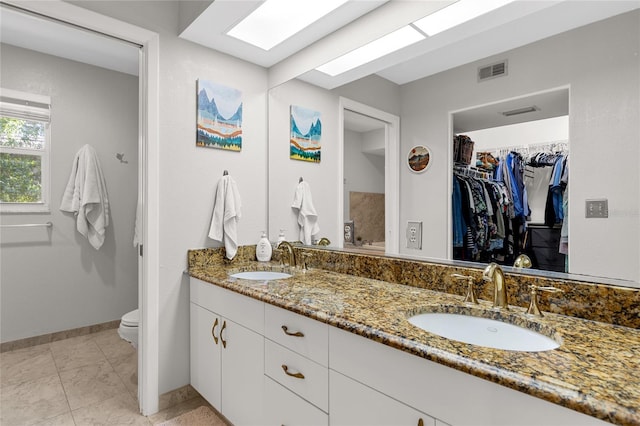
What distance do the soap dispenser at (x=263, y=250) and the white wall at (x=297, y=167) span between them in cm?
11

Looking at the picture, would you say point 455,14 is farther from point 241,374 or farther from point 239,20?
point 241,374

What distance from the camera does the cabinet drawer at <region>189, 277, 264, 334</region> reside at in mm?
1491

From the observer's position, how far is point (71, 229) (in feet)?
10.1

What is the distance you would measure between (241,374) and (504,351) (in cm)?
Result: 120

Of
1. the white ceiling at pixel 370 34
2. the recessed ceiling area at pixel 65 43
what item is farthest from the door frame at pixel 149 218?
the recessed ceiling area at pixel 65 43

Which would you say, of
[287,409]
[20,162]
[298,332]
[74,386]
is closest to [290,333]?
[298,332]

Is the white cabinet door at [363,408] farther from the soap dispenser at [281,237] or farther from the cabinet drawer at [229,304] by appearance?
the soap dispenser at [281,237]

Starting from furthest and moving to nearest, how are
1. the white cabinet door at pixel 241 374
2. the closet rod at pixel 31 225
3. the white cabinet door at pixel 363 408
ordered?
the closet rod at pixel 31 225 < the white cabinet door at pixel 241 374 < the white cabinet door at pixel 363 408

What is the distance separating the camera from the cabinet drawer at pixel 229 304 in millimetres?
1491

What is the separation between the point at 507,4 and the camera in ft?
4.33

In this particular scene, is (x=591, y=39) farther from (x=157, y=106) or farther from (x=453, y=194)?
(x=157, y=106)

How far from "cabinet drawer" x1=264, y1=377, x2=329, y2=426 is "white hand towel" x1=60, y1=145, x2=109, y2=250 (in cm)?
258

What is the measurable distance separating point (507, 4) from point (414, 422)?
153 centimetres

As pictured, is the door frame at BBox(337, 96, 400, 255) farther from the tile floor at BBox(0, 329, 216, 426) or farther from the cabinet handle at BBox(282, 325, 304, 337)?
the tile floor at BBox(0, 329, 216, 426)
